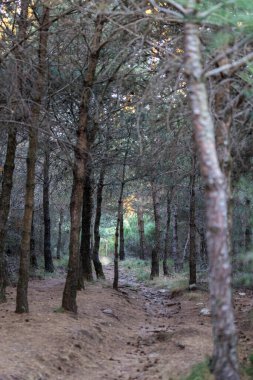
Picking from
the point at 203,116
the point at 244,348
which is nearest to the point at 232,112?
the point at 203,116

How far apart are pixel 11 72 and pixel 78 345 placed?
4993 mm

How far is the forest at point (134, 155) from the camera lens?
14.1ft

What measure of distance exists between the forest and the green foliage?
27mm

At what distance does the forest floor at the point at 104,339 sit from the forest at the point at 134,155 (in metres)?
0.04

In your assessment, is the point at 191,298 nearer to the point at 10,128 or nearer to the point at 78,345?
the point at 78,345

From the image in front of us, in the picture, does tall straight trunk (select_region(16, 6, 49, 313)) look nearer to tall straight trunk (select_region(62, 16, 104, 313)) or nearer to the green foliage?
tall straight trunk (select_region(62, 16, 104, 313))

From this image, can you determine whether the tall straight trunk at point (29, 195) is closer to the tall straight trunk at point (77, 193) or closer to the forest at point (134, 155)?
the forest at point (134, 155)

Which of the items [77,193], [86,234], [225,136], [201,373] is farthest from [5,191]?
[225,136]

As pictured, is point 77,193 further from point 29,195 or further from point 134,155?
point 134,155

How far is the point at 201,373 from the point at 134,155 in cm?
974

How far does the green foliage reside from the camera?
5414mm

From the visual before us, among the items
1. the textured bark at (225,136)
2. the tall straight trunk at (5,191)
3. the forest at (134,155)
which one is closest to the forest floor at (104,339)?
the forest at (134,155)

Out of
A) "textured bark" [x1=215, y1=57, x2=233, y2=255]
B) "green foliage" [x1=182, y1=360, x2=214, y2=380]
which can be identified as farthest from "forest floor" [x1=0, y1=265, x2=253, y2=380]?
"textured bark" [x1=215, y1=57, x2=233, y2=255]

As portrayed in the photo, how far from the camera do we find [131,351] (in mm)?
8398
